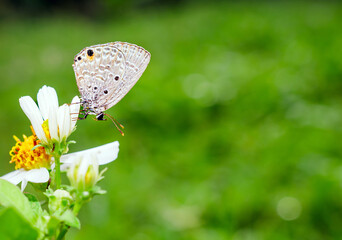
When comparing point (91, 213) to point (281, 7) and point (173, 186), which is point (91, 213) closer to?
point (173, 186)

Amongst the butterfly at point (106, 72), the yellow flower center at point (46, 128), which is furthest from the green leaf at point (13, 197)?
the butterfly at point (106, 72)

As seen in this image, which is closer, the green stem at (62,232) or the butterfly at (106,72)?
the green stem at (62,232)

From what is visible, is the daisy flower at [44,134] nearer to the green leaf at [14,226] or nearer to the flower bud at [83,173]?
the flower bud at [83,173]

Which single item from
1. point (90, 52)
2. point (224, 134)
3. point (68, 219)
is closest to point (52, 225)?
point (68, 219)

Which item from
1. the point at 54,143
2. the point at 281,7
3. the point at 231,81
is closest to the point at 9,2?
the point at 281,7

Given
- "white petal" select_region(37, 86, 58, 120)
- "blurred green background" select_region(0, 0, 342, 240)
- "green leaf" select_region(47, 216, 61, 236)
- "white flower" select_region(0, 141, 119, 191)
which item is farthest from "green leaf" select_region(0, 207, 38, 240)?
"blurred green background" select_region(0, 0, 342, 240)
